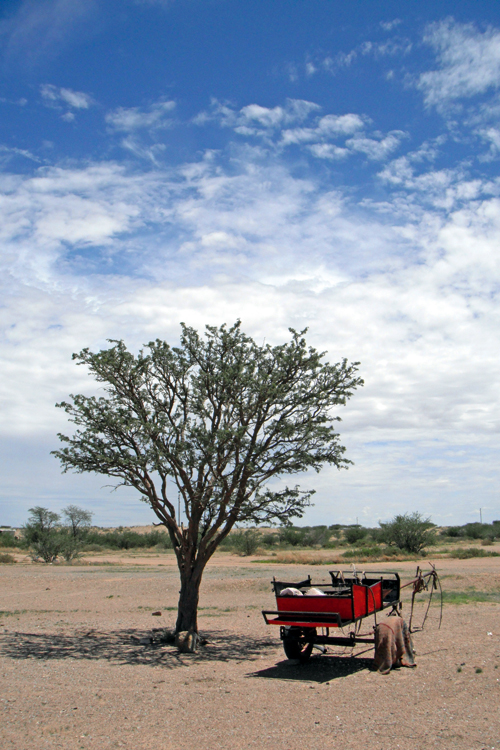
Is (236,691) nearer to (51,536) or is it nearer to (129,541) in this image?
(51,536)

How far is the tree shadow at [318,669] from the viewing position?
956 cm

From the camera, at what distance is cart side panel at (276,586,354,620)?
9594mm

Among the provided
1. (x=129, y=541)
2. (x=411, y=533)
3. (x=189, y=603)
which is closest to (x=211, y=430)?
(x=189, y=603)

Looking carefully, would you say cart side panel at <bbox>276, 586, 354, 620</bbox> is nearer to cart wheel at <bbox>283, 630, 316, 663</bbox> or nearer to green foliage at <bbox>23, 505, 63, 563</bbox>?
cart wheel at <bbox>283, 630, 316, 663</bbox>

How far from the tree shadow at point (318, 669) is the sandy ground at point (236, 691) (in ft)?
0.11

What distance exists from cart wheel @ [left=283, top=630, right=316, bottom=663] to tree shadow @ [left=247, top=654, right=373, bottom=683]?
4.6 inches

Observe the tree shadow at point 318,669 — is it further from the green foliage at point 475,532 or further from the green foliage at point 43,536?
the green foliage at point 475,532

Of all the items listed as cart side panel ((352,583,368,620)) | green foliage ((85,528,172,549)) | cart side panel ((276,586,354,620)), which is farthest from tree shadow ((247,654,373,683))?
green foliage ((85,528,172,549))

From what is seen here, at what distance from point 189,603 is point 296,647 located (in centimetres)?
265

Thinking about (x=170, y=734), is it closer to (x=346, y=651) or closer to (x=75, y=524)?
(x=346, y=651)

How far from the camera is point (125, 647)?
1239cm

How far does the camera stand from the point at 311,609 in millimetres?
9844

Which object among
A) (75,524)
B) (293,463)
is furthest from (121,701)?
(75,524)

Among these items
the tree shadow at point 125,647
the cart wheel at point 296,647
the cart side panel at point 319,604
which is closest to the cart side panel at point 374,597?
the cart side panel at point 319,604
